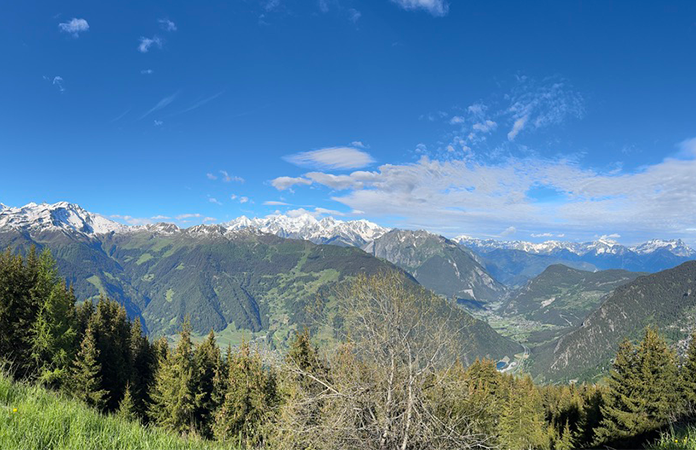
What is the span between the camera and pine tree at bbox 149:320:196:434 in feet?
105

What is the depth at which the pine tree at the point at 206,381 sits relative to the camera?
34688 millimetres

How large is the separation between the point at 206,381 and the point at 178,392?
6509 mm

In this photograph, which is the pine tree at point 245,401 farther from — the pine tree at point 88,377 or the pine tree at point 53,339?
the pine tree at point 53,339

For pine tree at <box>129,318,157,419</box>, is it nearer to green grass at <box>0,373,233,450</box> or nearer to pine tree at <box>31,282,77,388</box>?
pine tree at <box>31,282,77,388</box>

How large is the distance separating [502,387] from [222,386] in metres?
39.0

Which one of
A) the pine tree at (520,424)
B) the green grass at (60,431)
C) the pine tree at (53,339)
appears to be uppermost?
the green grass at (60,431)

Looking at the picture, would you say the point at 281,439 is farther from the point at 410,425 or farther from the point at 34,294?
the point at 34,294

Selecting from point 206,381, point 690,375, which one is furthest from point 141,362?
point 690,375

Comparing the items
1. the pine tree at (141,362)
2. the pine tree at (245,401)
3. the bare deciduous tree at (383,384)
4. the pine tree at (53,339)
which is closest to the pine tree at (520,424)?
the pine tree at (245,401)

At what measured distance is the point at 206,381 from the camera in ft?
127

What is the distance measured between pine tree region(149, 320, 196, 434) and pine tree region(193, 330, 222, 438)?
1.09m

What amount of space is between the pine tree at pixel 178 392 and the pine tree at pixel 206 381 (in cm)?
109

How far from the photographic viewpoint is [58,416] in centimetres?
478

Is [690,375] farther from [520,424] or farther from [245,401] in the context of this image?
[245,401]
